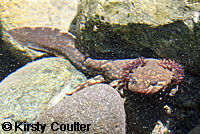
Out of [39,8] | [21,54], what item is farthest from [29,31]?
[39,8]

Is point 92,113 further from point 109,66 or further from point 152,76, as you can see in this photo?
point 109,66

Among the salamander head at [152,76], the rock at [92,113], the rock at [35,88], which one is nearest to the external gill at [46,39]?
the rock at [35,88]

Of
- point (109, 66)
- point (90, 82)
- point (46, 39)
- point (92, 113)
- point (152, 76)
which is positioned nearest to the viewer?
point (92, 113)

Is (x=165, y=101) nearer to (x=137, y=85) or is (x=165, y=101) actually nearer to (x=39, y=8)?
(x=137, y=85)

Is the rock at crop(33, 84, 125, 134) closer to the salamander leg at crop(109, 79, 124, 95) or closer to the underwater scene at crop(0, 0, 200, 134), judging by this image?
the underwater scene at crop(0, 0, 200, 134)

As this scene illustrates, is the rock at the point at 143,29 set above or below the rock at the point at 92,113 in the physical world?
above

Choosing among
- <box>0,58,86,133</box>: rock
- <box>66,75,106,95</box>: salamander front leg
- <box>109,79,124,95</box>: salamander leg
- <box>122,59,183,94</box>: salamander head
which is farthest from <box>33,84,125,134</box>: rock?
<box>66,75,106,95</box>: salamander front leg

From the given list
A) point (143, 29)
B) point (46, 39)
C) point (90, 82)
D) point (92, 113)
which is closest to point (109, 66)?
point (90, 82)

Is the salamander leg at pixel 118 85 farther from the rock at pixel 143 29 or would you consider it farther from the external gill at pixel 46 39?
the external gill at pixel 46 39
